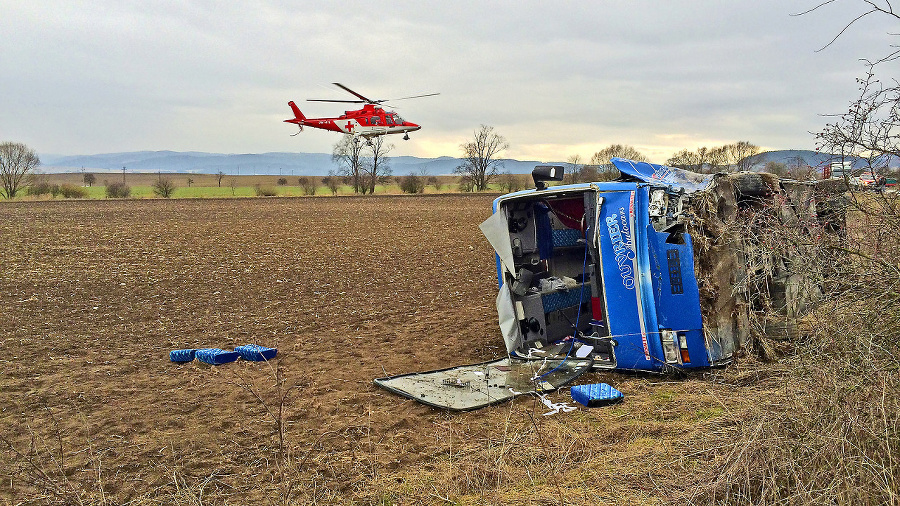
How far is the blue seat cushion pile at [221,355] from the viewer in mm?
7754

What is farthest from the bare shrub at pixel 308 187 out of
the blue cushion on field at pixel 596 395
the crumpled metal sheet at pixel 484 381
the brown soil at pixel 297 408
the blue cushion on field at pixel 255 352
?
the blue cushion on field at pixel 596 395

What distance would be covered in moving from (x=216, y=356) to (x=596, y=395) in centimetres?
446

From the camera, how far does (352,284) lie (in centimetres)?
1327

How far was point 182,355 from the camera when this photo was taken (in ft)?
26.0

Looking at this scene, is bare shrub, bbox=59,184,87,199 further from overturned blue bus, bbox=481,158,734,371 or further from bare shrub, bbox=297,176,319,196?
overturned blue bus, bbox=481,158,734,371

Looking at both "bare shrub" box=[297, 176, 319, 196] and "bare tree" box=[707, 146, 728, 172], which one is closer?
"bare tree" box=[707, 146, 728, 172]

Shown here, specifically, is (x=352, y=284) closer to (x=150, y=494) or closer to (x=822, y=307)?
(x=150, y=494)

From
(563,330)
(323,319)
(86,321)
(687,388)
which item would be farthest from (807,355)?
(86,321)

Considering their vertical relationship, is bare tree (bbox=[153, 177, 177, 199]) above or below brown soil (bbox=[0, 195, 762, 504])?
above

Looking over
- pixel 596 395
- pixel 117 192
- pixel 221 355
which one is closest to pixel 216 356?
pixel 221 355

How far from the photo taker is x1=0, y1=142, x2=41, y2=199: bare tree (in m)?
64.3

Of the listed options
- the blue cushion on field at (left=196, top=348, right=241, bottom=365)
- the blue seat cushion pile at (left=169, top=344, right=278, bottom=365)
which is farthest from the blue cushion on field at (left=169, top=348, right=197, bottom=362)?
the blue cushion on field at (left=196, top=348, right=241, bottom=365)

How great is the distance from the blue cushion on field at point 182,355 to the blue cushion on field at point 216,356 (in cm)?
14

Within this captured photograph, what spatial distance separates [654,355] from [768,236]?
7.81ft
